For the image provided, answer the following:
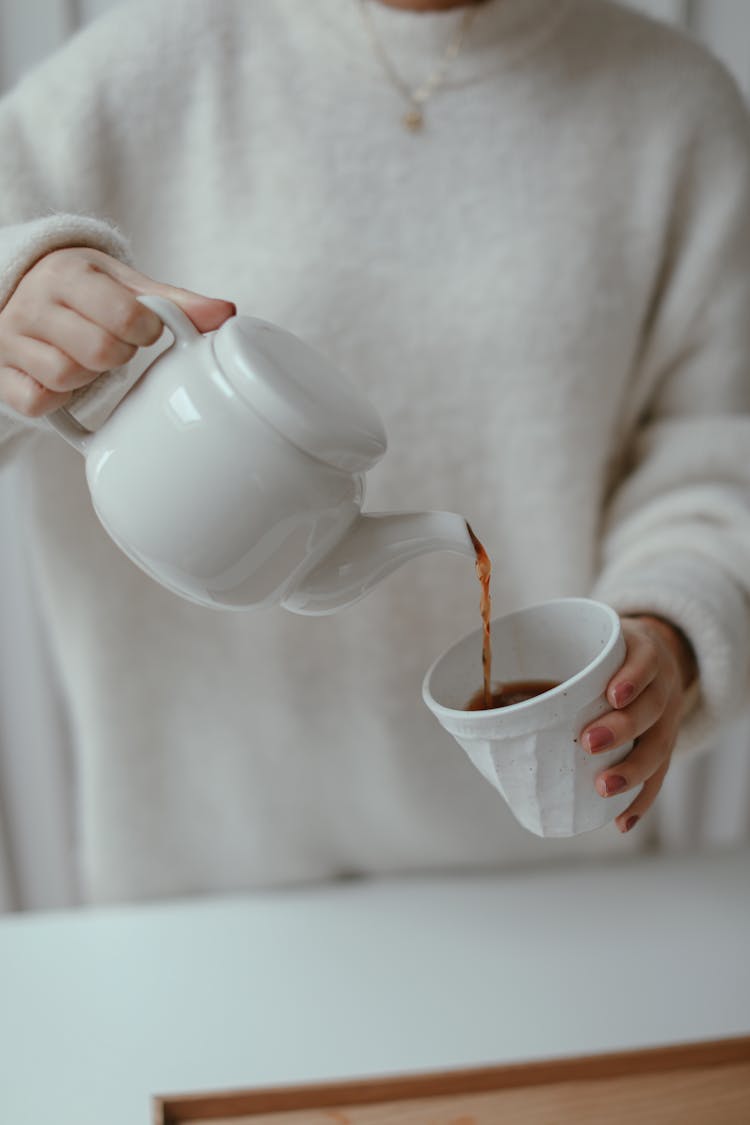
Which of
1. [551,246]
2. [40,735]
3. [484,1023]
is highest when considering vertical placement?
[551,246]

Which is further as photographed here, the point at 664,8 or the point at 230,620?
the point at 664,8

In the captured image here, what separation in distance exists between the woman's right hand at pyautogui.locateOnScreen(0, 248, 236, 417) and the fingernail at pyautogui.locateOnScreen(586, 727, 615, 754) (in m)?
0.23

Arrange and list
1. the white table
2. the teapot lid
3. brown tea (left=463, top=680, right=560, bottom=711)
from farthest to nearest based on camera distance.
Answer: the white table
brown tea (left=463, top=680, right=560, bottom=711)
the teapot lid

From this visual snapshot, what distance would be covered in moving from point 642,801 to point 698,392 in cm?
38

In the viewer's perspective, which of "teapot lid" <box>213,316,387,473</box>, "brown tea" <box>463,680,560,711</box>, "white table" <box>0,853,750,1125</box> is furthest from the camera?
"white table" <box>0,853,750,1125</box>

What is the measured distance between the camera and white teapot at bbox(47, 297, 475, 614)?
392mm

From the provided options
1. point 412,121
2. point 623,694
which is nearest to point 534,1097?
point 623,694

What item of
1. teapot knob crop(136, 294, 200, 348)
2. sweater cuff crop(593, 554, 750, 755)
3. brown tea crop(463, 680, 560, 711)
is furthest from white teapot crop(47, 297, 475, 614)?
sweater cuff crop(593, 554, 750, 755)

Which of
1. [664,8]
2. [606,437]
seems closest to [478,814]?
[606,437]

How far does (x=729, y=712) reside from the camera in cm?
64

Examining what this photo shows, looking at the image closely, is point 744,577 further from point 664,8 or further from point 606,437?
point 664,8

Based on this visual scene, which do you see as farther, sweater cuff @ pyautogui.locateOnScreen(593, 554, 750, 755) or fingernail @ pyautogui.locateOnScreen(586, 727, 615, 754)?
sweater cuff @ pyautogui.locateOnScreen(593, 554, 750, 755)

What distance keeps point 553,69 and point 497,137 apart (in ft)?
0.21

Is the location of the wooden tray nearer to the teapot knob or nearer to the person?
the person
